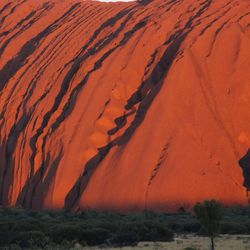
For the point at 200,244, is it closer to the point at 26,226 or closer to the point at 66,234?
the point at 66,234

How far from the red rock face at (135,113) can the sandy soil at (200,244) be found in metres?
8.56

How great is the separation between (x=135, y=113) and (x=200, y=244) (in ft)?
52.2

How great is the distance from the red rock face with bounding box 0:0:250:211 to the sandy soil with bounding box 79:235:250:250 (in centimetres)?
856

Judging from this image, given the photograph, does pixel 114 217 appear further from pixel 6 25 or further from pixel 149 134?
pixel 6 25

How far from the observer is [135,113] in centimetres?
3841

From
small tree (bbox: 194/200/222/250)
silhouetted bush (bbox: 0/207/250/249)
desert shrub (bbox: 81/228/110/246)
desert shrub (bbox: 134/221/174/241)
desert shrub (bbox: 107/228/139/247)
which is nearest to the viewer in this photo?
small tree (bbox: 194/200/222/250)

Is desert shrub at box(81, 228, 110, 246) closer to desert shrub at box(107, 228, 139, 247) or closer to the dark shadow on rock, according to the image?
desert shrub at box(107, 228, 139, 247)

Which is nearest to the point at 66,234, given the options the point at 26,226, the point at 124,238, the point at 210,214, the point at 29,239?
the point at 29,239

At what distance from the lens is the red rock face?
1369 inches

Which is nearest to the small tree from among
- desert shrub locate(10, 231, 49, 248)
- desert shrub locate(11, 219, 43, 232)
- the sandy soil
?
the sandy soil

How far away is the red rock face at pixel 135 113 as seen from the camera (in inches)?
1369

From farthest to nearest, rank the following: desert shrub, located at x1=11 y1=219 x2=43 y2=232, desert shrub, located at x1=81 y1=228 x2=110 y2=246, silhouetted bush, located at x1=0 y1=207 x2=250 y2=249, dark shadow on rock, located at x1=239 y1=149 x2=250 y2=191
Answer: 1. dark shadow on rock, located at x1=239 y1=149 x2=250 y2=191
2. desert shrub, located at x1=11 y1=219 x2=43 y2=232
3. desert shrub, located at x1=81 y1=228 x2=110 y2=246
4. silhouetted bush, located at x1=0 y1=207 x2=250 y2=249

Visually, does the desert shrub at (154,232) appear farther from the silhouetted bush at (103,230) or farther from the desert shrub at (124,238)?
the desert shrub at (124,238)

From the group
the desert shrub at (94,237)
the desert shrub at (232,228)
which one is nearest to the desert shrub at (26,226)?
the desert shrub at (94,237)
